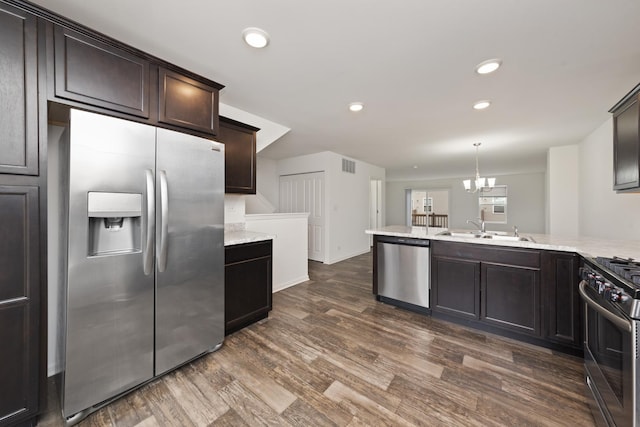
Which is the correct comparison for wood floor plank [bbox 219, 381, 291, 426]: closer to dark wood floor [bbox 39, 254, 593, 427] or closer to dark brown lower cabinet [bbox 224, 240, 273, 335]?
dark wood floor [bbox 39, 254, 593, 427]

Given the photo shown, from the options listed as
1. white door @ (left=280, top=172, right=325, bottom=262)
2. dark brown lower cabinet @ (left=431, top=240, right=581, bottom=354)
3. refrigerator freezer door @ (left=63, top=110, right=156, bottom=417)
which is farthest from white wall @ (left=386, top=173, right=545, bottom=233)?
refrigerator freezer door @ (left=63, top=110, right=156, bottom=417)

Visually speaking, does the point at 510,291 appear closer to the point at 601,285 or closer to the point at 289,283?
the point at 601,285

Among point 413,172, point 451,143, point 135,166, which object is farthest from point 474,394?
point 413,172

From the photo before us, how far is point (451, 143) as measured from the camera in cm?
453

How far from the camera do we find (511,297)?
7.53 ft

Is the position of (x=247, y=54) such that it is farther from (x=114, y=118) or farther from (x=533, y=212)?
(x=533, y=212)

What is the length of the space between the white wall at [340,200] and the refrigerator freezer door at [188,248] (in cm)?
330

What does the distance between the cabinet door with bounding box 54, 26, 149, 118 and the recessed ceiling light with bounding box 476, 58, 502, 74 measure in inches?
103

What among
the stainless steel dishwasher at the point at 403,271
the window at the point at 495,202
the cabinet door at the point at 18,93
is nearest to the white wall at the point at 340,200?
the stainless steel dishwasher at the point at 403,271

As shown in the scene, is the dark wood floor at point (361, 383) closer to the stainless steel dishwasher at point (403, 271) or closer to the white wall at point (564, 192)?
the stainless steel dishwasher at point (403, 271)

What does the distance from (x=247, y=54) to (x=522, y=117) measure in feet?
11.5

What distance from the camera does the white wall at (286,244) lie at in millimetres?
3598

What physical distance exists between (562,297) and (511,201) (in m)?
7.47

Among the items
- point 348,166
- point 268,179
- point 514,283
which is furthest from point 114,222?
point 348,166
